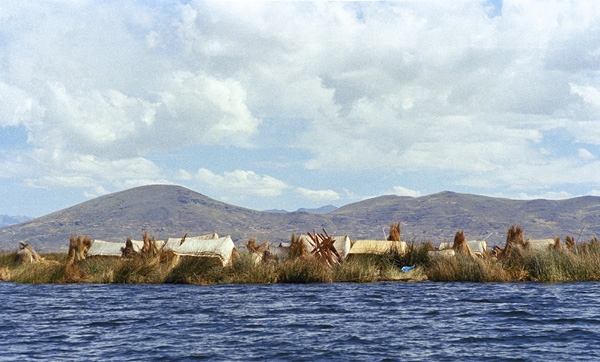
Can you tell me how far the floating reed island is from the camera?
90.8 ft

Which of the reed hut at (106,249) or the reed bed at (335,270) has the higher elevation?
the reed hut at (106,249)

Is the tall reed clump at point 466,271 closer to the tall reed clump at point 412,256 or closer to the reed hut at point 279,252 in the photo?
the tall reed clump at point 412,256

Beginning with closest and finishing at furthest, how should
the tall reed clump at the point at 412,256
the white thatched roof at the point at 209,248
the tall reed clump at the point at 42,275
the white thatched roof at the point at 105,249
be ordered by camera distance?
1. the white thatched roof at the point at 209,248
2. the tall reed clump at the point at 42,275
3. the tall reed clump at the point at 412,256
4. the white thatched roof at the point at 105,249

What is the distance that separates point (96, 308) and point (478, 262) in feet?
55.2

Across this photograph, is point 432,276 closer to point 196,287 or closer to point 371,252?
point 371,252

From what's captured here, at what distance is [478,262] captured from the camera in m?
27.9

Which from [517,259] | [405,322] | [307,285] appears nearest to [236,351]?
[405,322]

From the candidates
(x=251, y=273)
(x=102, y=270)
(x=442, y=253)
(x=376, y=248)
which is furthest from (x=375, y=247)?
(x=102, y=270)

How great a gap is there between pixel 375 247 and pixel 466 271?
5889 millimetres

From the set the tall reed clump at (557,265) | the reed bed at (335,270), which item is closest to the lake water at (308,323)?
the tall reed clump at (557,265)

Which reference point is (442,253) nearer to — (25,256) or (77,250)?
(77,250)

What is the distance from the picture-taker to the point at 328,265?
30.2 m

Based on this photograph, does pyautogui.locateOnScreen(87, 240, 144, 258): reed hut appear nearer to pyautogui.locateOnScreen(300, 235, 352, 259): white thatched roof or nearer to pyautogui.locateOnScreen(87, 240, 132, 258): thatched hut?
pyautogui.locateOnScreen(87, 240, 132, 258): thatched hut

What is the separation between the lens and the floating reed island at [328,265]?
2769 centimetres
